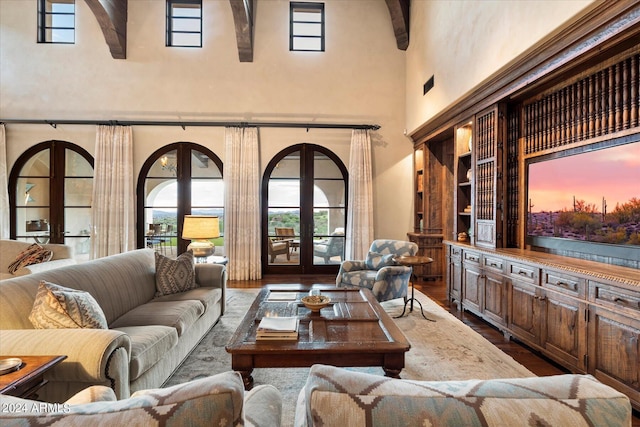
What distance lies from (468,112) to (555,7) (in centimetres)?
177

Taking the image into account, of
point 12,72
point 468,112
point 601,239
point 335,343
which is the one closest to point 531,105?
point 468,112

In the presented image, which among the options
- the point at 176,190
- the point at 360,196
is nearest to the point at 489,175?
the point at 360,196

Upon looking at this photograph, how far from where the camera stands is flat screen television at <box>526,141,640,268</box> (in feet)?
8.22

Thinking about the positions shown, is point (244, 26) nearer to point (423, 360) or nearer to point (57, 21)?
point (57, 21)

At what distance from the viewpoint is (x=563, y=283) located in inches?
104

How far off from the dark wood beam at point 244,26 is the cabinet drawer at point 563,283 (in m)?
5.77

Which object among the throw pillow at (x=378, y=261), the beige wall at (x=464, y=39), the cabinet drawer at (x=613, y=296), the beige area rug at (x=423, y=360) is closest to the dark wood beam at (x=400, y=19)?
the beige wall at (x=464, y=39)

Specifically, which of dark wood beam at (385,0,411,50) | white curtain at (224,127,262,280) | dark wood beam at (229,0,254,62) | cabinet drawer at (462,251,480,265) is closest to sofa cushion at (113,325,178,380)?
cabinet drawer at (462,251,480,265)

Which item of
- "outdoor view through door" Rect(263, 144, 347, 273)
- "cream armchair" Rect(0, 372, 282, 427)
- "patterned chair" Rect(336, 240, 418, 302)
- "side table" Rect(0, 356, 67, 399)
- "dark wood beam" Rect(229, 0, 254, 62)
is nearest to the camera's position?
"cream armchair" Rect(0, 372, 282, 427)

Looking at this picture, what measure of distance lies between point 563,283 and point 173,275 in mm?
3477

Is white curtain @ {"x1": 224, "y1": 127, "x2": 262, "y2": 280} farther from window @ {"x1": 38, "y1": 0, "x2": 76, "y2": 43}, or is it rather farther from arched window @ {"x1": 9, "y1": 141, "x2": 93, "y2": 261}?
window @ {"x1": 38, "y1": 0, "x2": 76, "y2": 43}

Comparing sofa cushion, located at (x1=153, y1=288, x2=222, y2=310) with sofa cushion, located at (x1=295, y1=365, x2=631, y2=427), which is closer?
sofa cushion, located at (x1=295, y1=365, x2=631, y2=427)

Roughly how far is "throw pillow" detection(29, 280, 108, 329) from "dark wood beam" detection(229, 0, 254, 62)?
524cm

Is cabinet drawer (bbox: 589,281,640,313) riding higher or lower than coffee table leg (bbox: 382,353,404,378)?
higher
